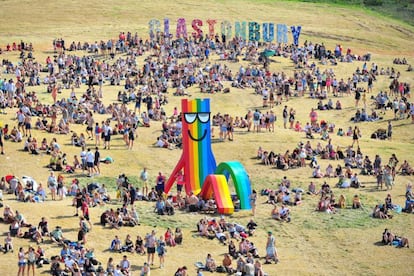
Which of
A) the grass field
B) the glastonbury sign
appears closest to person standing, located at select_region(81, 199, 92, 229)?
the grass field

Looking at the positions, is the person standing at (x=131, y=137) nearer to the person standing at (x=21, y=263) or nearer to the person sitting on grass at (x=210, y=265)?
the person sitting on grass at (x=210, y=265)

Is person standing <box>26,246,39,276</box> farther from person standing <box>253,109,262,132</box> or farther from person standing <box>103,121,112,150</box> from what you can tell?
person standing <box>253,109,262,132</box>

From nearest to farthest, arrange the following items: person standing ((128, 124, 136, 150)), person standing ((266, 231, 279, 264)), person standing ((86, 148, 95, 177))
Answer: person standing ((266, 231, 279, 264))
person standing ((86, 148, 95, 177))
person standing ((128, 124, 136, 150))

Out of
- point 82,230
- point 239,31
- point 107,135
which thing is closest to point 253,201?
point 82,230

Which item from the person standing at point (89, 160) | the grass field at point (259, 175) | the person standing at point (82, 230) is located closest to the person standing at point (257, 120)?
the grass field at point (259, 175)

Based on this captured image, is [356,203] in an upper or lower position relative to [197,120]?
lower

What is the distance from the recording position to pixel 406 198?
134ft

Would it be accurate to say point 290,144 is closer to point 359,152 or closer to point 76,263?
point 359,152

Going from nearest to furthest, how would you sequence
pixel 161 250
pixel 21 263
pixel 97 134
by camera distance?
pixel 21 263 < pixel 161 250 < pixel 97 134

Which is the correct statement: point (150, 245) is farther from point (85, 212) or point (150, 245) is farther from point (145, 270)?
point (85, 212)

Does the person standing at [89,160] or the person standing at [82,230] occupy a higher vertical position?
the person standing at [89,160]

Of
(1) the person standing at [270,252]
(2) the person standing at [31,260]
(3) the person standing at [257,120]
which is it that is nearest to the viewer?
(2) the person standing at [31,260]

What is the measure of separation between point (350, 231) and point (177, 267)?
8276 mm

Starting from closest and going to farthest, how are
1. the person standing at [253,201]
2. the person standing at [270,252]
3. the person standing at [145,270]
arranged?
the person standing at [145,270]
the person standing at [270,252]
the person standing at [253,201]
